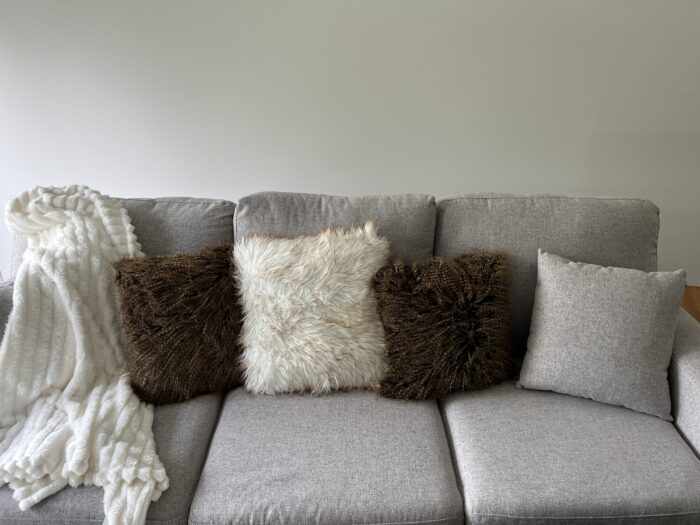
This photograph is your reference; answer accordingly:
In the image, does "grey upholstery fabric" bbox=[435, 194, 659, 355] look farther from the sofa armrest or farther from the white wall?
the sofa armrest

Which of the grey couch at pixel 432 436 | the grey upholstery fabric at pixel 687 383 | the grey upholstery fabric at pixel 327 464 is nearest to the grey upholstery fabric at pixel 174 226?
the grey couch at pixel 432 436

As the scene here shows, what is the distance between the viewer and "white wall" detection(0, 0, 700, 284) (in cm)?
236

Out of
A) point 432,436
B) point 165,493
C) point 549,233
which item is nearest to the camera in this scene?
point 165,493

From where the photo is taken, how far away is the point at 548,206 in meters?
1.77

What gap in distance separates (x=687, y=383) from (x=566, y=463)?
0.43 meters

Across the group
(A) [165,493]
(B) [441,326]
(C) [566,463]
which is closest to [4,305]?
(A) [165,493]

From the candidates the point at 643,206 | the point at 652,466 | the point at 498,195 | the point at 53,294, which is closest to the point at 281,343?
the point at 53,294

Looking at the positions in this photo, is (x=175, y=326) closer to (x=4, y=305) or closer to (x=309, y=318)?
(x=309, y=318)

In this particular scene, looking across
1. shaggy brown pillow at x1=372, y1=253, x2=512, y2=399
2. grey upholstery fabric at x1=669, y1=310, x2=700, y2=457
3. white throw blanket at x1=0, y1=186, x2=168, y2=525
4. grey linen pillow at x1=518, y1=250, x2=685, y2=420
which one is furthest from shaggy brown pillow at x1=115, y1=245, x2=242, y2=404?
grey upholstery fabric at x1=669, y1=310, x2=700, y2=457

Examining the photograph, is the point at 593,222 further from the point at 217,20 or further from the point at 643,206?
the point at 217,20

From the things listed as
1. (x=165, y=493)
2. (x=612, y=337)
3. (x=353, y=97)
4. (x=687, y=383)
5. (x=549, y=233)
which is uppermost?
(x=353, y=97)

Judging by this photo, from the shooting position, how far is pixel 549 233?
5.69 ft

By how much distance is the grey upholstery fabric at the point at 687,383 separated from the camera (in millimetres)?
1472

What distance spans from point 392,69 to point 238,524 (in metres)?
1.89
